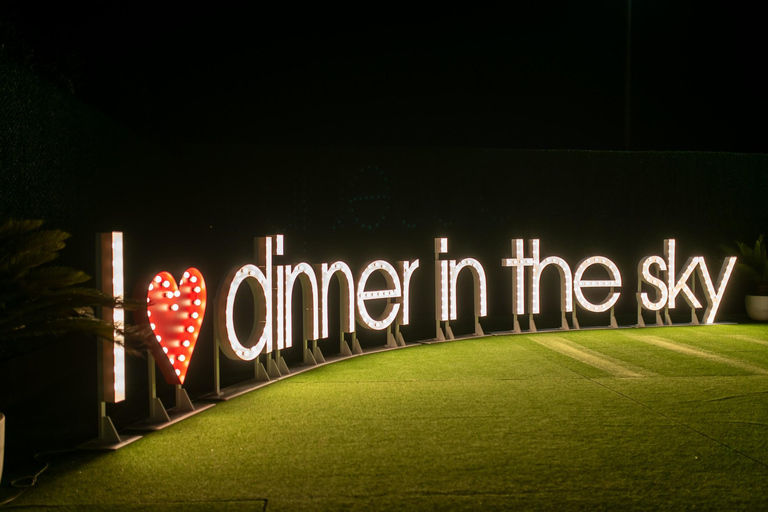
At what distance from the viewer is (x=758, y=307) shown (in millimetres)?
11531

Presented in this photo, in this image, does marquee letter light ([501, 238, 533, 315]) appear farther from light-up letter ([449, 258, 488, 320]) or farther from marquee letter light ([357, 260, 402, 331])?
marquee letter light ([357, 260, 402, 331])

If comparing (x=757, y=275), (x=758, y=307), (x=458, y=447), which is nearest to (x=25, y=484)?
(x=458, y=447)

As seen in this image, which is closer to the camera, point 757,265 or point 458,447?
point 458,447

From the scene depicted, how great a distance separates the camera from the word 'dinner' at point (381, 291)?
6438mm

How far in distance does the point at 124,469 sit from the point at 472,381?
3.63m

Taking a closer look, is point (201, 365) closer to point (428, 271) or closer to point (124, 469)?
point (124, 469)

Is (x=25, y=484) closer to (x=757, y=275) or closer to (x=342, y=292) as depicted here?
(x=342, y=292)

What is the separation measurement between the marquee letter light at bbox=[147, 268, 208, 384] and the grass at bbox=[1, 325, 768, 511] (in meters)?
0.53

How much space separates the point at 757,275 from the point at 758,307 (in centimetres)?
60

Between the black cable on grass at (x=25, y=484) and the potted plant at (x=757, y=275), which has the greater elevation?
the potted plant at (x=757, y=275)

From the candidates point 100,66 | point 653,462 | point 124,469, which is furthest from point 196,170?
point 653,462

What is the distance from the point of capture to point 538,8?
12.9 meters

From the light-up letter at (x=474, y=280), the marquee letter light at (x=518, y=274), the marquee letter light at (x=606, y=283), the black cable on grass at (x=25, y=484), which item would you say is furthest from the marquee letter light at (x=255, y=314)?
the marquee letter light at (x=606, y=283)

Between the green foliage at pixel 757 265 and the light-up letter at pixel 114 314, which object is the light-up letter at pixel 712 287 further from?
the light-up letter at pixel 114 314
